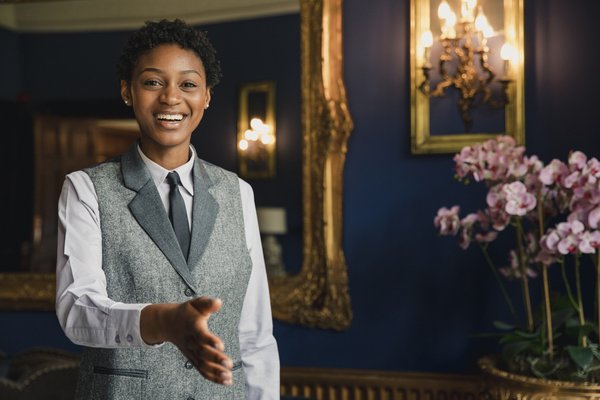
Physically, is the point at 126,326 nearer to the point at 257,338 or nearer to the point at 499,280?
the point at 257,338

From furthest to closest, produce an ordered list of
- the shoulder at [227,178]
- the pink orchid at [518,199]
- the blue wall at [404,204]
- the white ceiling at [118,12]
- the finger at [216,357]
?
1. the white ceiling at [118,12]
2. the blue wall at [404,204]
3. the pink orchid at [518,199]
4. the shoulder at [227,178]
5. the finger at [216,357]

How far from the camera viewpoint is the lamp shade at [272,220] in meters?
3.19

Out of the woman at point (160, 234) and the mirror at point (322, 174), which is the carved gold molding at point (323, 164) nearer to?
the mirror at point (322, 174)

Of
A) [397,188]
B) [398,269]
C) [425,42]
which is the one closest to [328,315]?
[398,269]

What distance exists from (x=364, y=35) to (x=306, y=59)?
265mm

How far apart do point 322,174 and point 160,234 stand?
5.93 ft

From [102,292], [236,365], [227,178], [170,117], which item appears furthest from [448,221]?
[102,292]

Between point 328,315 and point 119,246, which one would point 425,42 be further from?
point 119,246

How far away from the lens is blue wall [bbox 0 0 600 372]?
117 inches

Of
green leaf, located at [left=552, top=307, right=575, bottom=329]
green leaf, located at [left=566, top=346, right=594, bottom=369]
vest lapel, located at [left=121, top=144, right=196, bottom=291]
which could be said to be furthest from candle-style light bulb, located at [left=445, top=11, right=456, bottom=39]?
vest lapel, located at [left=121, top=144, right=196, bottom=291]

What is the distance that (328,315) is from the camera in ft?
10.4

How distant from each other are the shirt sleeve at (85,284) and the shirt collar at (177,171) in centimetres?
12

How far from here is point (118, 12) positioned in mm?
3447

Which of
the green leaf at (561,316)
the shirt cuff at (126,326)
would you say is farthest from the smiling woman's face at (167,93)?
the green leaf at (561,316)
